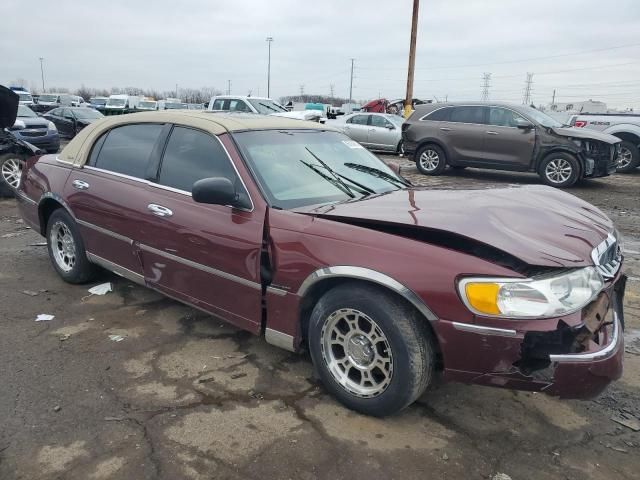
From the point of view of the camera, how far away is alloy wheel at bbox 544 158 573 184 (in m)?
10.5

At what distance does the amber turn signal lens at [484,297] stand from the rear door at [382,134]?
46.7ft

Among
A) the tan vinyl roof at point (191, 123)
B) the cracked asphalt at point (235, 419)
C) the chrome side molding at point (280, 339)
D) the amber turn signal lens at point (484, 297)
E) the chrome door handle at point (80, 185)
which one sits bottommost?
the cracked asphalt at point (235, 419)

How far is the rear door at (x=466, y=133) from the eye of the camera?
1153 cm

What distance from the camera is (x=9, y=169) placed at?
29.3ft

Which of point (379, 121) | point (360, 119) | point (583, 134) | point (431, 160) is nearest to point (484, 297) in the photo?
point (583, 134)

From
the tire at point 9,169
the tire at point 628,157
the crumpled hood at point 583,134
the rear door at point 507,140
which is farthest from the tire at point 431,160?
the tire at point 9,169

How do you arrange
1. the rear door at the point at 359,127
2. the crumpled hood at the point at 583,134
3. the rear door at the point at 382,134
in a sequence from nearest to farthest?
the crumpled hood at the point at 583,134 < the rear door at the point at 382,134 < the rear door at the point at 359,127

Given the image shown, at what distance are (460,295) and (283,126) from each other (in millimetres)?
2082

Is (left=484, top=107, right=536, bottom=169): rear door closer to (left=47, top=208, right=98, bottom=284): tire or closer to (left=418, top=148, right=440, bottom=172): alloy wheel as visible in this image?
(left=418, top=148, right=440, bottom=172): alloy wheel

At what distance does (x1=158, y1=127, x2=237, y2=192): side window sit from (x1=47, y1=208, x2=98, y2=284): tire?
131cm

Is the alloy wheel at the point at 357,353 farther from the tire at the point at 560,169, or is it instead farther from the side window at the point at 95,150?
the tire at the point at 560,169

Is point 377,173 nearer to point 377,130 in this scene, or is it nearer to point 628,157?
point 628,157

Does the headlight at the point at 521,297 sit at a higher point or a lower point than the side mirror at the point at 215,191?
lower

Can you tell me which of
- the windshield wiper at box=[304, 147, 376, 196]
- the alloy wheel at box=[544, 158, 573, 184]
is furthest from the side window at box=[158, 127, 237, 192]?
the alloy wheel at box=[544, 158, 573, 184]
